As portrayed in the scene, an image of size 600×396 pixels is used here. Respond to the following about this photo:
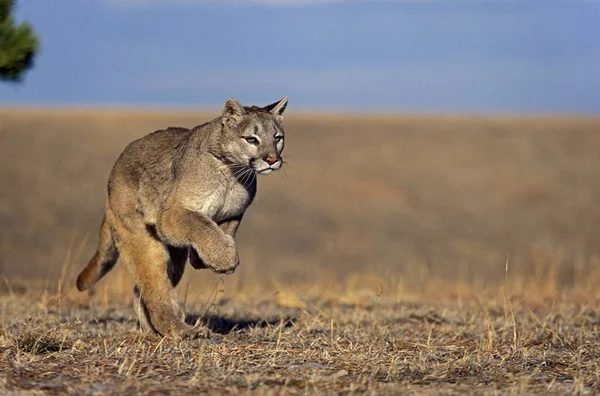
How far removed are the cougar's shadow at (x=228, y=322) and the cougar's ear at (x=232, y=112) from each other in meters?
1.86

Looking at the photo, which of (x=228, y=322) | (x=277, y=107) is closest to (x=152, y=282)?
(x=228, y=322)

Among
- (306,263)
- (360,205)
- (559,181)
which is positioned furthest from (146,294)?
(559,181)

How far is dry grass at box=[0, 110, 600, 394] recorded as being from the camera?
5945mm

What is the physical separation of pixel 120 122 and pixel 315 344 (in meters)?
38.6

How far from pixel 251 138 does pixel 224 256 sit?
110 centimetres

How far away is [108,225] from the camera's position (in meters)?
8.49

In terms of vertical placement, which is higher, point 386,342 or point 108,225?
point 108,225

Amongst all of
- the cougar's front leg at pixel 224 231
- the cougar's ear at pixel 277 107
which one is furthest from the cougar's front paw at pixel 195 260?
the cougar's ear at pixel 277 107

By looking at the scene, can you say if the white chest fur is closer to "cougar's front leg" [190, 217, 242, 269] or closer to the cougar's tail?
"cougar's front leg" [190, 217, 242, 269]

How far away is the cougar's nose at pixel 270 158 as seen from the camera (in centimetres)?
748

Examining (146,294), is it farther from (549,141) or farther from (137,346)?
(549,141)

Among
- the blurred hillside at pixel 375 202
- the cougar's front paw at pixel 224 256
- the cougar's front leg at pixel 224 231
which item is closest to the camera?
Result: the cougar's front paw at pixel 224 256

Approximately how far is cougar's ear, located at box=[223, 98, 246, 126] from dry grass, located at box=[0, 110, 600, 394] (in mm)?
1601

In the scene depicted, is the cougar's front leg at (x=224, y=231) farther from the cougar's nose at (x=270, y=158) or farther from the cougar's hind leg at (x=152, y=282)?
the cougar's nose at (x=270, y=158)
